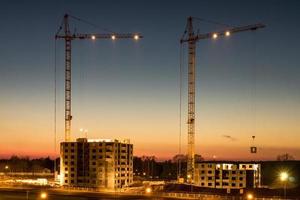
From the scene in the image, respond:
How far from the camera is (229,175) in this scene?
643 ft

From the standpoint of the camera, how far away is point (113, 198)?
119 meters

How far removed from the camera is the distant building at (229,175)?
193 meters

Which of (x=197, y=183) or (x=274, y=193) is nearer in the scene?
(x=274, y=193)

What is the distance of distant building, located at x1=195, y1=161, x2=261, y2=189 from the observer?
7608 inches

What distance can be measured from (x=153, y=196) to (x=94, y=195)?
16.3m

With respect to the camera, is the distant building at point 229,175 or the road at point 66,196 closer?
the road at point 66,196

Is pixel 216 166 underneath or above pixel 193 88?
underneath

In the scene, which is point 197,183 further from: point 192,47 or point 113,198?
point 113,198

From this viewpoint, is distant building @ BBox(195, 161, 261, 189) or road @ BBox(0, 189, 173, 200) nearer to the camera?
road @ BBox(0, 189, 173, 200)

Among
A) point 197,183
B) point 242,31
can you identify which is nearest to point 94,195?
point 197,183

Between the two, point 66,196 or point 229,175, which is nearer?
point 66,196

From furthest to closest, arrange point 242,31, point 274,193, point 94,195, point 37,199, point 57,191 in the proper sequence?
point 242,31
point 274,193
point 57,191
point 94,195
point 37,199

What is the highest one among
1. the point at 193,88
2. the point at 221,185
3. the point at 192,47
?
the point at 192,47

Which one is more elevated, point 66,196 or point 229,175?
point 66,196
